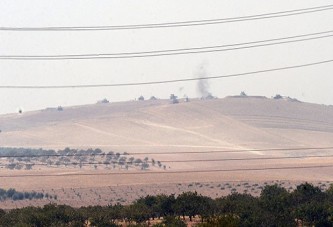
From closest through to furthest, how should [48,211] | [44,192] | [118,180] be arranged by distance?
[48,211], [44,192], [118,180]

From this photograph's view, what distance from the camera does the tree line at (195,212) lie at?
64375 mm

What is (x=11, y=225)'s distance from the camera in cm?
6588

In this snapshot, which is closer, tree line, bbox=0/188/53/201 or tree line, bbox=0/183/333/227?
tree line, bbox=0/183/333/227

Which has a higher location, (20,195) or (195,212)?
(195,212)

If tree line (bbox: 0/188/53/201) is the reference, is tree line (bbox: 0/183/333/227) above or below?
above

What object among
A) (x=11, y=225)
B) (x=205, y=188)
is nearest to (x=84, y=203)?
(x=205, y=188)

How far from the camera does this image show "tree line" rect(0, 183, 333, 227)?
64.4 m

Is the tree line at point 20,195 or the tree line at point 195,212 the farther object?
the tree line at point 20,195

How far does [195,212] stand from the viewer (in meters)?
73.8

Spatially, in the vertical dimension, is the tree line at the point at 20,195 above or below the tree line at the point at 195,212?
below

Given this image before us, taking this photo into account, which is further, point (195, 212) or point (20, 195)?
point (20, 195)

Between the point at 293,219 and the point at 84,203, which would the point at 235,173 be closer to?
the point at 84,203

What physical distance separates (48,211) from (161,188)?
80111mm

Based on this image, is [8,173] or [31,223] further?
[8,173]
